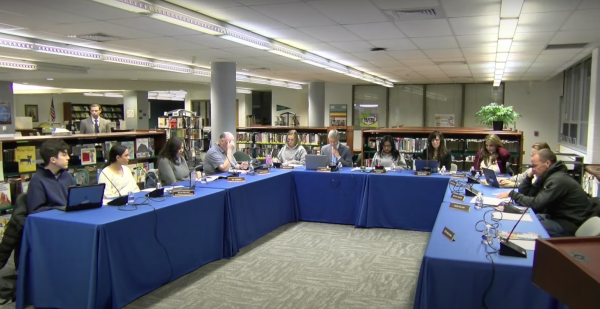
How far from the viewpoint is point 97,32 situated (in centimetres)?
605

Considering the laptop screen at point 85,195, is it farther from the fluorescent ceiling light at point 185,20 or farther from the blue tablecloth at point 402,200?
the blue tablecloth at point 402,200

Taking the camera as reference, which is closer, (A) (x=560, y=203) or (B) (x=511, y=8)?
(A) (x=560, y=203)

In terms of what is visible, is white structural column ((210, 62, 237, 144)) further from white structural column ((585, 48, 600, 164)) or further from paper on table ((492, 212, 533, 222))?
white structural column ((585, 48, 600, 164))

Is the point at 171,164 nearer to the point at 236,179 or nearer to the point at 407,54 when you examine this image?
the point at 236,179

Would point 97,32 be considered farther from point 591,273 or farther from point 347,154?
point 591,273

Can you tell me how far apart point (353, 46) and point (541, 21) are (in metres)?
2.98

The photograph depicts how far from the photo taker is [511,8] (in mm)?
4555

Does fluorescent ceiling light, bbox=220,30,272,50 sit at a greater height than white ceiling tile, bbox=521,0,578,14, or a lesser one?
lesser

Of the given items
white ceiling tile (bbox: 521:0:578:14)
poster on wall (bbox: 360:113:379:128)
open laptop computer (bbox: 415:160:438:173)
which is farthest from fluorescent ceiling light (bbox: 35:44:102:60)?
poster on wall (bbox: 360:113:379:128)

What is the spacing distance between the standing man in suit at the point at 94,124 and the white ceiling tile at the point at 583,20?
751 cm

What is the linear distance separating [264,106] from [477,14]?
15601mm

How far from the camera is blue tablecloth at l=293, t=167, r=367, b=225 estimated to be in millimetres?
6184

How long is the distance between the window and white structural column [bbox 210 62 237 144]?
7.26m

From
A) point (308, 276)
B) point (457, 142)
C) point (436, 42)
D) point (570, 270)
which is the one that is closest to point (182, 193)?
point (308, 276)
